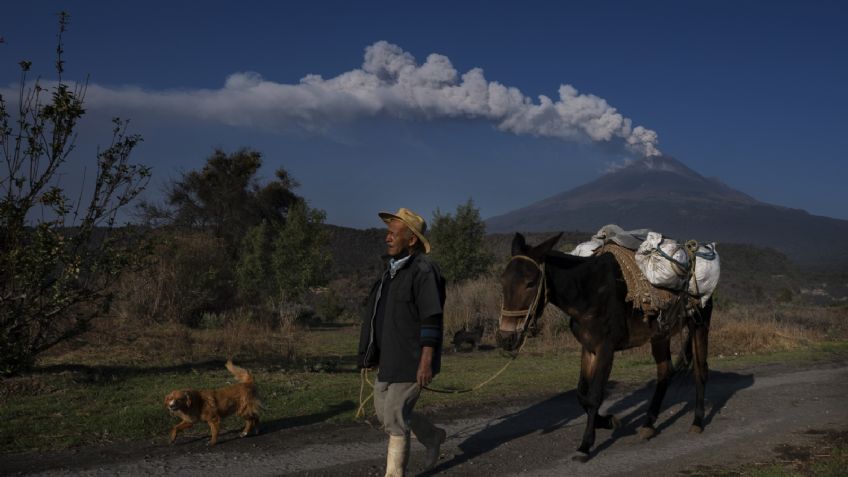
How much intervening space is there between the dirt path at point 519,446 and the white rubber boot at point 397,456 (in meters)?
0.76

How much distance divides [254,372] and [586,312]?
21.8 feet

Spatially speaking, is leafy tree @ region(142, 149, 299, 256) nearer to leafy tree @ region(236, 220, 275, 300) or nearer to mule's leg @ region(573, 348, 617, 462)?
leafy tree @ region(236, 220, 275, 300)

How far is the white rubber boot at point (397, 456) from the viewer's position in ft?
19.1

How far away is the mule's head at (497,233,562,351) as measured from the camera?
23.6 feet

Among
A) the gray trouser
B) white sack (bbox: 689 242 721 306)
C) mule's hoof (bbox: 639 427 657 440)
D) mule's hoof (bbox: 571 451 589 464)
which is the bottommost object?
mule's hoof (bbox: 571 451 589 464)

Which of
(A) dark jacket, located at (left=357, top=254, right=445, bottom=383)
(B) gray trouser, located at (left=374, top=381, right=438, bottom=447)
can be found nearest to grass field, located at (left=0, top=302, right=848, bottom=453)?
(B) gray trouser, located at (left=374, top=381, right=438, bottom=447)

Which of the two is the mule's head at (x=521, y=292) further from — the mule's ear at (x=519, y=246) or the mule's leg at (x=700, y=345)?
the mule's leg at (x=700, y=345)

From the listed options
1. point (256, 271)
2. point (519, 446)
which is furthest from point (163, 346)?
point (256, 271)

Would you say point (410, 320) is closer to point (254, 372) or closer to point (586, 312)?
point (586, 312)

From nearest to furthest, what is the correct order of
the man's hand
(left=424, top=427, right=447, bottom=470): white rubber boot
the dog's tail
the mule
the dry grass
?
the man's hand < (left=424, top=427, right=447, bottom=470): white rubber boot < the mule < the dog's tail < the dry grass

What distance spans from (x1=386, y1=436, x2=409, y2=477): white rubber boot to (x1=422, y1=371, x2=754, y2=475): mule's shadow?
86 cm

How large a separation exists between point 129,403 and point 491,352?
1119 cm

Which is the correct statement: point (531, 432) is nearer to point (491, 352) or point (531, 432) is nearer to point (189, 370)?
point (189, 370)

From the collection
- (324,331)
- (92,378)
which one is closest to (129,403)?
(92,378)
